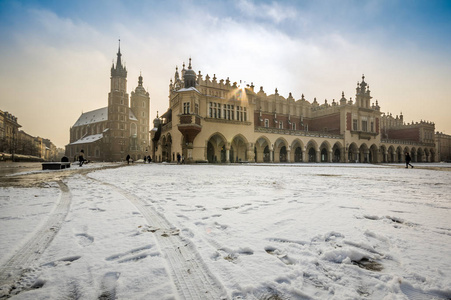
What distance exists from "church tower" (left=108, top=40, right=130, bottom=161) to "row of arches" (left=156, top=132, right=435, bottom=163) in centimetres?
3995

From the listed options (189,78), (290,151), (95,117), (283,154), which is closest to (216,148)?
(189,78)

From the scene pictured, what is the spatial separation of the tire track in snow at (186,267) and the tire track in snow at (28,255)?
1.14m

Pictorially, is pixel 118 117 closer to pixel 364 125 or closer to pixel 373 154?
pixel 364 125

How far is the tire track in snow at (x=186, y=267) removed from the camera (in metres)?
1.59

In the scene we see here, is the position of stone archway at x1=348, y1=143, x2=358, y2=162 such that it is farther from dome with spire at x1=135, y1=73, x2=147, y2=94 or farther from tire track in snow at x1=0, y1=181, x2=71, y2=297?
dome with spire at x1=135, y1=73, x2=147, y2=94

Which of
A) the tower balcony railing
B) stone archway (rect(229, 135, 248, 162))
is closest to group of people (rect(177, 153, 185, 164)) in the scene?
the tower balcony railing

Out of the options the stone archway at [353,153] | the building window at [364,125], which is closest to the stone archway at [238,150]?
the stone archway at [353,153]

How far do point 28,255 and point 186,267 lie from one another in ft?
5.22

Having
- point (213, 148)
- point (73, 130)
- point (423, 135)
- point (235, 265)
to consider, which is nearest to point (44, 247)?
point (235, 265)

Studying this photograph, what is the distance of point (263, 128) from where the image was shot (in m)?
33.1

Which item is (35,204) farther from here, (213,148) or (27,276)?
(213,148)

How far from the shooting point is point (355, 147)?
4178 centimetres

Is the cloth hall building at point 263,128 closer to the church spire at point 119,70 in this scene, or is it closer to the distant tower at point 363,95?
the distant tower at point 363,95

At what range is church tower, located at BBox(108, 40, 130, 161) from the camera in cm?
6925
